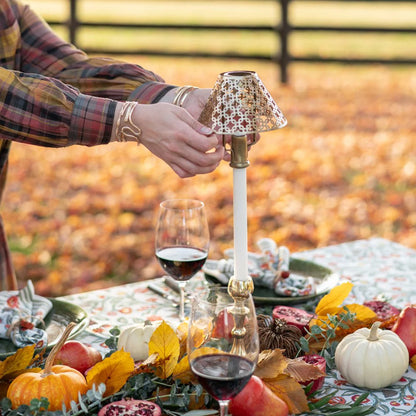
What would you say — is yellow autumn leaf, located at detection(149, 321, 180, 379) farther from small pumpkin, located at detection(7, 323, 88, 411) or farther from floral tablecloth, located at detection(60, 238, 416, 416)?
floral tablecloth, located at detection(60, 238, 416, 416)

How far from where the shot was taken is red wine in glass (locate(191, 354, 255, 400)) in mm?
1107

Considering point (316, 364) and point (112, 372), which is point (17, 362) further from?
point (316, 364)

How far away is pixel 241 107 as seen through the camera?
4.07ft

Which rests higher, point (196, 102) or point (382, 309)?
point (196, 102)

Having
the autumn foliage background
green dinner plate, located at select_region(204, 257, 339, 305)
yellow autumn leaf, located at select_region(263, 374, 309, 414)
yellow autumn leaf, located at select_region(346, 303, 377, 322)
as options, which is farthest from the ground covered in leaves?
yellow autumn leaf, located at select_region(263, 374, 309, 414)

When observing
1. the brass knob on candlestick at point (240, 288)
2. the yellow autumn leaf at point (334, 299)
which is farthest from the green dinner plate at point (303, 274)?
the brass knob on candlestick at point (240, 288)

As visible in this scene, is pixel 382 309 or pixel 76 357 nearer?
pixel 76 357

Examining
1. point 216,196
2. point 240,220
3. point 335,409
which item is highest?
point 240,220

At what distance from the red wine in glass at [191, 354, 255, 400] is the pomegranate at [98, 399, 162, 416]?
0.42ft

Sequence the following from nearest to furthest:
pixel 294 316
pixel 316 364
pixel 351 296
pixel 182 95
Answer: pixel 316 364 < pixel 294 316 < pixel 182 95 < pixel 351 296

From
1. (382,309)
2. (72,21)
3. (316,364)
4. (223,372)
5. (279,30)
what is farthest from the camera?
(72,21)

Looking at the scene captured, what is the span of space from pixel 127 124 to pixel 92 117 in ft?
0.24

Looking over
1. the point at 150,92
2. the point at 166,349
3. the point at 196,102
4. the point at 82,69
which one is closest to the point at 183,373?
the point at 166,349

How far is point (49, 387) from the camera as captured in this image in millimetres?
1239
